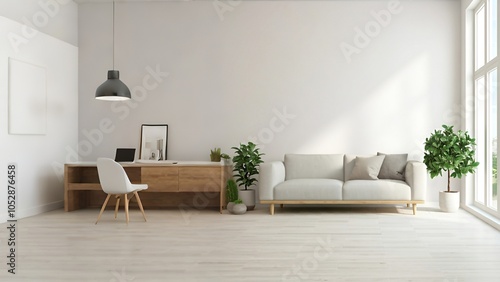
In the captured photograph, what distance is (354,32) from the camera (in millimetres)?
8164

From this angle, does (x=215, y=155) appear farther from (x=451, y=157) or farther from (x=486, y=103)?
(x=486, y=103)

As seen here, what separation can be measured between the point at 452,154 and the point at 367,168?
3.69ft

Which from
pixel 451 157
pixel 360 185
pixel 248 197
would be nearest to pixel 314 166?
pixel 360 185

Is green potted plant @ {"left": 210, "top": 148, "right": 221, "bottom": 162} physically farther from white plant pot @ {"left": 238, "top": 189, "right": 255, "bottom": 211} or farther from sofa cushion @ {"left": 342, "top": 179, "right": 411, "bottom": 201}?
sofa cushion @ {"left": 342, "top": 179, "right": 411, "bottom": 201}

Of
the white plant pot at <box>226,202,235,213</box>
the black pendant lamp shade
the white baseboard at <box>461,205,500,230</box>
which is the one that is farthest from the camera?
the white plant pot at <box>226,202,235,213</box>

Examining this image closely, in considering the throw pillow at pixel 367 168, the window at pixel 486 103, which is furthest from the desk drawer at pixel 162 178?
the window at pixel 486 103

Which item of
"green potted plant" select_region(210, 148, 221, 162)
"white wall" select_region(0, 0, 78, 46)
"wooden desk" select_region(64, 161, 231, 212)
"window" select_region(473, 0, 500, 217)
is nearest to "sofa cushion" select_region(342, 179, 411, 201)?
"window" select_region(473, 0, 500, 217)

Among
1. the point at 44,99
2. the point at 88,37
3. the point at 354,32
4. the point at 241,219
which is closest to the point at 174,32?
the point at 88,37

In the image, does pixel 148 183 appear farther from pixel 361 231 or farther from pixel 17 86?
pixel 361 231

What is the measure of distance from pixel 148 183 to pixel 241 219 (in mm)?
1538

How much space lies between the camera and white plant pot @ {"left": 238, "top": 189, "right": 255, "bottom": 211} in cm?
769

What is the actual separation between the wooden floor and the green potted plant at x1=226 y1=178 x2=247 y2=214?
17 cm

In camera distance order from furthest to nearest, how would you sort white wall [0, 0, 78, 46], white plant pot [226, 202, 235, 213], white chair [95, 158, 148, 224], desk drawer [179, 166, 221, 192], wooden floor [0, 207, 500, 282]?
desk drawer [179, 166, 221, 192], white plant pot [226, 202, 235, 213], white wall [0, 0, 78, 46], white chair [95, 158, 148, 224], wooden floor [0, 207, 500, 282]

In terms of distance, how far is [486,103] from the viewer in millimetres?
7105
